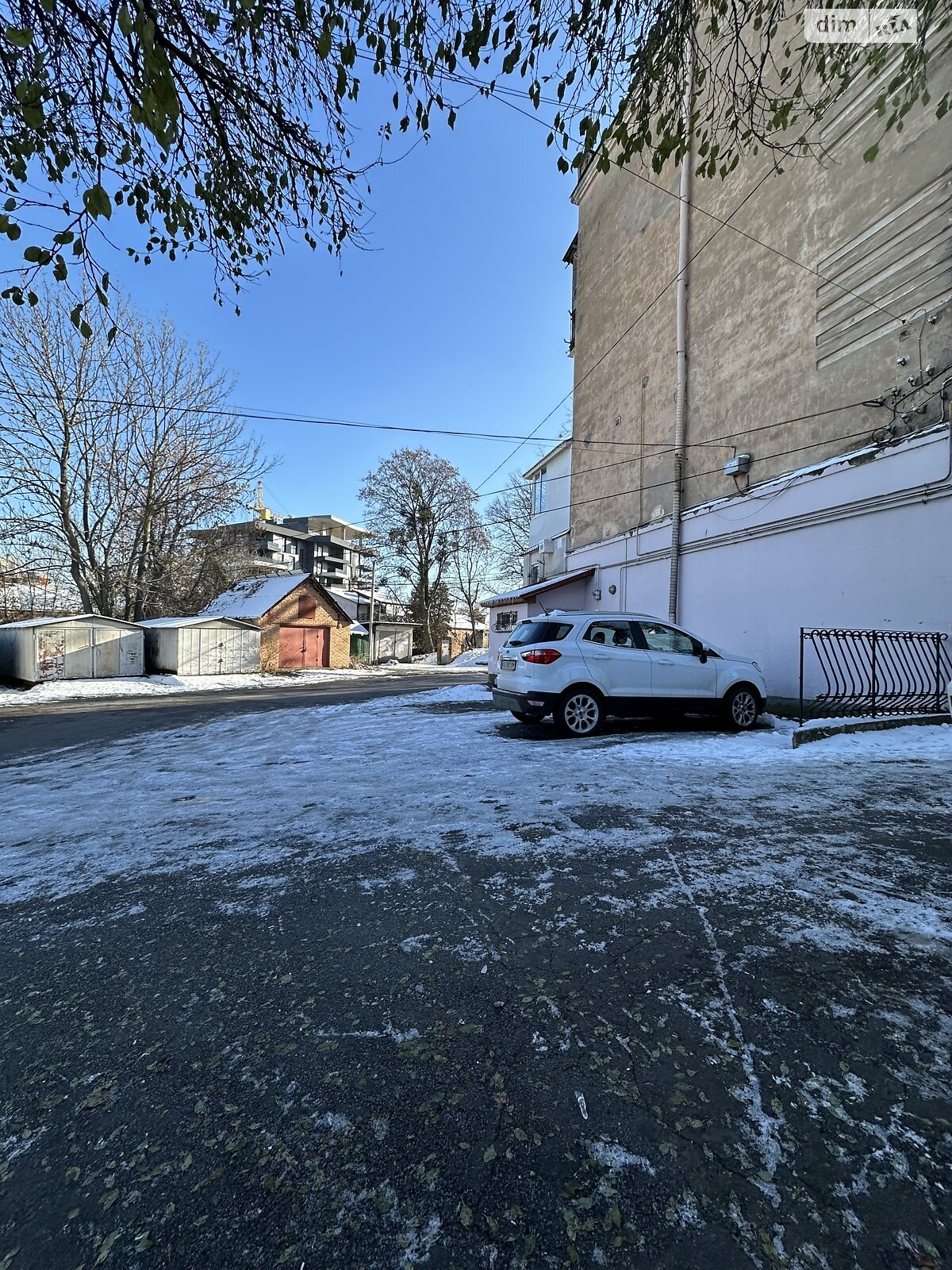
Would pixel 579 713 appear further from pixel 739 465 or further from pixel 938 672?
pixel 739 465

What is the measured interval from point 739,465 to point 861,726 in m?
6.84

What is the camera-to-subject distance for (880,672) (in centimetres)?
905

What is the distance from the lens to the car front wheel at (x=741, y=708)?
8.20m

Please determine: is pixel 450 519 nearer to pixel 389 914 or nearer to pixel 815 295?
pixel 815 295

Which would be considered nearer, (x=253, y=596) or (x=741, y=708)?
(x=741, y=708)

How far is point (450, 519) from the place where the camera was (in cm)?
3744

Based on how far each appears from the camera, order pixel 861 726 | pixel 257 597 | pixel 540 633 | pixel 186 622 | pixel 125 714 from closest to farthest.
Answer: pixel 861 726 → pixel 540 633 → pixel 125 714 → pixel 186 622 → pixel 257 597

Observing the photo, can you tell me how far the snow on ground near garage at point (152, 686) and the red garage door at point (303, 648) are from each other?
6.33 ft

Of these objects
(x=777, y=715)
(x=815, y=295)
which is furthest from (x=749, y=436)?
(x=777, y=715)

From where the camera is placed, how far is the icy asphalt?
1.33 meters

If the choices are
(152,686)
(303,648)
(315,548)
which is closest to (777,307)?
(152,686)

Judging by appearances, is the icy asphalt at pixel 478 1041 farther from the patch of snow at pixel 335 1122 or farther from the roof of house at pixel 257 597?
the roof of house at pixel 257 597

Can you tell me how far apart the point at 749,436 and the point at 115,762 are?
12782 millimetres

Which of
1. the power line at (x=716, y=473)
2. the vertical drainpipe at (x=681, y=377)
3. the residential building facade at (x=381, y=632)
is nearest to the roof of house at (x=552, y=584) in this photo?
the power line at (x=716, y=473)
